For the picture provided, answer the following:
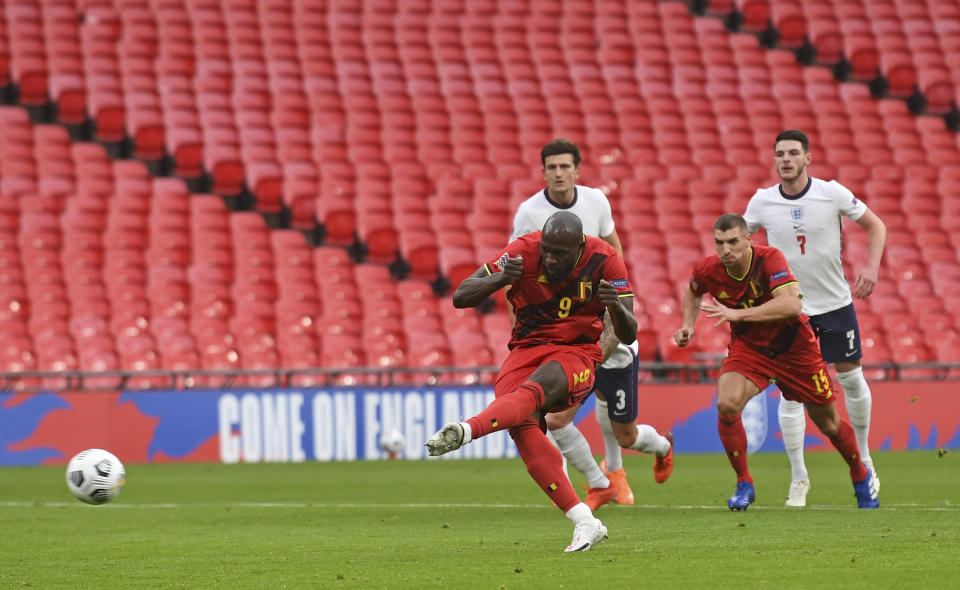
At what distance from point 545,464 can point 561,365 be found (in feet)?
1.76

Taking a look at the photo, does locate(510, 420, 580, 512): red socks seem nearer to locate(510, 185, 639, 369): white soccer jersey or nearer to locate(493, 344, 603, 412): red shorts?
locate(493, 344, 603, 412): red shorts

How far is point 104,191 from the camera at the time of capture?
1881cm

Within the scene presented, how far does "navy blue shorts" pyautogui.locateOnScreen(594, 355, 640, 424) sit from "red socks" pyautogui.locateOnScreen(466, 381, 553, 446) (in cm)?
261

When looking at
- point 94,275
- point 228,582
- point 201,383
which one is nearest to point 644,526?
point 228,582

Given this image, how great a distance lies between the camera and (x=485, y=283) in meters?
6.52

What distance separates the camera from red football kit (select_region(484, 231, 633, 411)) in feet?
22.2

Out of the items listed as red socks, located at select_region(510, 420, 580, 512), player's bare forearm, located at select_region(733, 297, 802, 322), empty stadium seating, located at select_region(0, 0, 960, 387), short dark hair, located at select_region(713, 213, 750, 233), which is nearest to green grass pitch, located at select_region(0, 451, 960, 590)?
red socks, located at select_region(510, 420, 580, 512)

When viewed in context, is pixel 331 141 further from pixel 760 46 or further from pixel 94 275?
pixel 760 46

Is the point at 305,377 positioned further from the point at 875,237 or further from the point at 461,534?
the point at 461,534

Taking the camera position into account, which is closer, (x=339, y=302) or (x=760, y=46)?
(x=339, y=302)

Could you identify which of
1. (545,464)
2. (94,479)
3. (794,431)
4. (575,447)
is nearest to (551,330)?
(545,464)

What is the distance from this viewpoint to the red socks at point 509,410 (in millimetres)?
6172

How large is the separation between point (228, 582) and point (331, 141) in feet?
50.4

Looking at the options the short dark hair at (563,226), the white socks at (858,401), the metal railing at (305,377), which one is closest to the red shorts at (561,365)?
the short dark hair at (563,226)
